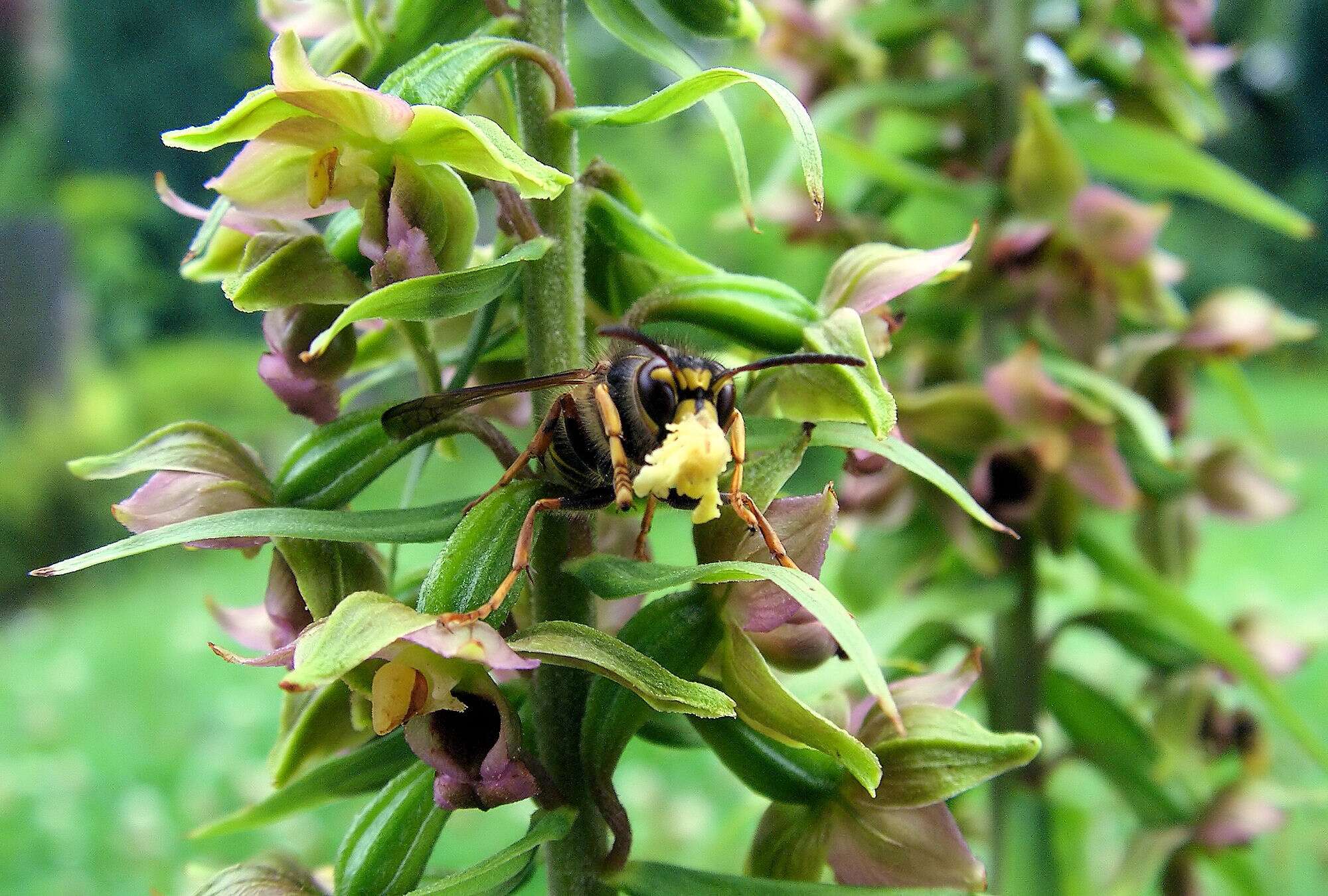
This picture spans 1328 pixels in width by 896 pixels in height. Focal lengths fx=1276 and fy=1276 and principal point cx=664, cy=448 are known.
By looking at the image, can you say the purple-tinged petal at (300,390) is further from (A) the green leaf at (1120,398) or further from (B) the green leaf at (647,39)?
(A) the green leaf at (1120,398)

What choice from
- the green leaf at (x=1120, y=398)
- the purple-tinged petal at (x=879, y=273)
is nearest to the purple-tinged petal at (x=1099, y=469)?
the green leaf at (x=1120, y=398)

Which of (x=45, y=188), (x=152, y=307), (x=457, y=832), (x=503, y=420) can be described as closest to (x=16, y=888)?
(x=457, y=832)

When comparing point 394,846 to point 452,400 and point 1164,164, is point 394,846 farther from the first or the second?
point 1164,164

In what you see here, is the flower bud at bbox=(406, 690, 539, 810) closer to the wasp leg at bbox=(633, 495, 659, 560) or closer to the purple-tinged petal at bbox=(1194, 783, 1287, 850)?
the wasp leg at bbox=(633, 495, 659, 560)

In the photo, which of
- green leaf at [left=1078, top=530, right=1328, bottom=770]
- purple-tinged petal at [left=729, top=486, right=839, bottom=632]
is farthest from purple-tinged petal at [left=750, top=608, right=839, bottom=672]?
green leaf at [left=1078, top=530, right=1328, bottom=770]

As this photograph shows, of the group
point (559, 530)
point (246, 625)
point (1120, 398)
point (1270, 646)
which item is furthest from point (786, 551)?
point (1270, 646)

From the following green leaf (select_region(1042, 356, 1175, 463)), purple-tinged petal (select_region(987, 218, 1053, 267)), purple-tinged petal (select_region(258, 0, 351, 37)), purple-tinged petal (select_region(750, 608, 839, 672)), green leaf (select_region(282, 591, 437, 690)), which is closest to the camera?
green leaf (select_region(282, 591, 437, 690))
